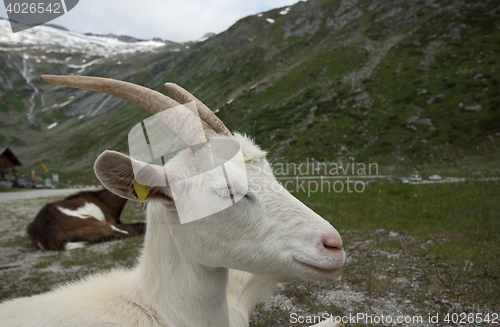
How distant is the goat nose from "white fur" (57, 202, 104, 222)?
9.43 meters

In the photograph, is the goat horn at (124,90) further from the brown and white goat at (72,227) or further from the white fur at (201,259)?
the brown and white goat at (72,227)

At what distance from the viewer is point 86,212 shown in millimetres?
10320

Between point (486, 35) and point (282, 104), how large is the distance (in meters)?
29.0

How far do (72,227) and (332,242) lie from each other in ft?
30.0

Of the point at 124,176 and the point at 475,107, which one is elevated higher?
the point at 124,176

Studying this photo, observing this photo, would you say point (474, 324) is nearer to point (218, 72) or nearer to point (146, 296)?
point (146, 296)

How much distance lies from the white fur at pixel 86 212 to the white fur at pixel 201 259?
7.79 metres

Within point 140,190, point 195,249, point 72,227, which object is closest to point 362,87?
point 72,227

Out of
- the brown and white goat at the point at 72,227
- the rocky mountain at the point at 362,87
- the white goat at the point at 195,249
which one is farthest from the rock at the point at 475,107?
the white goat at the point at 195,249

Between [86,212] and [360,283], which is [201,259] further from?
[86,212]

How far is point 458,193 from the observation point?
10641 millimetres

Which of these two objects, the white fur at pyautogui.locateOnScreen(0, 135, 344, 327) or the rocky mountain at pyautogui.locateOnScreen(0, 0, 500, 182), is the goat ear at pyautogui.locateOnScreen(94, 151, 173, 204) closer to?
the white fur at pyautogui.locateOnScreen(0, 135, 344, 327)

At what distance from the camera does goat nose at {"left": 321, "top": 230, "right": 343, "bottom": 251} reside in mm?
2275

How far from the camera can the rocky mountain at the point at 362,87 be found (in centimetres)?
3322
